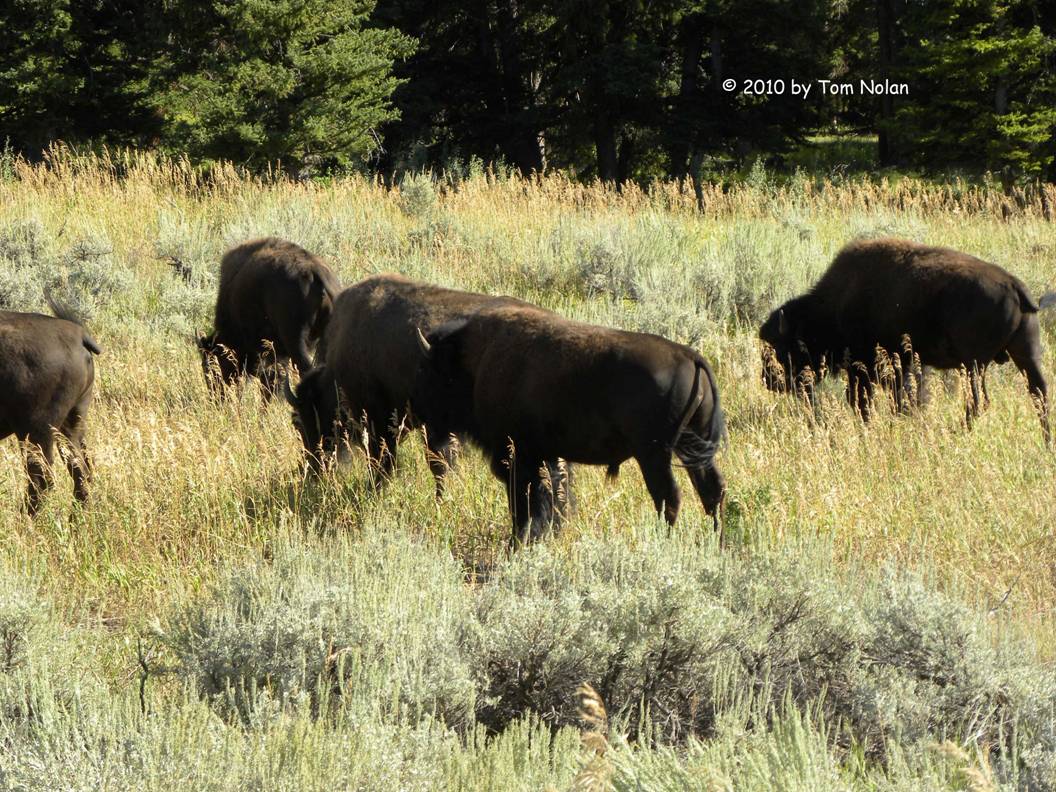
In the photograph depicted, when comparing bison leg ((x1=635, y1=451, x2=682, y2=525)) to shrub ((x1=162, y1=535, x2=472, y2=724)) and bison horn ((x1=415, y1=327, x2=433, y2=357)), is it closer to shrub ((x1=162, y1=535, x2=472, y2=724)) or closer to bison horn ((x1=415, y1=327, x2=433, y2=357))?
shrub ((x1=162, y1=535, x2=472, y2=724))

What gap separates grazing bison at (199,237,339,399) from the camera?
29.2 feet

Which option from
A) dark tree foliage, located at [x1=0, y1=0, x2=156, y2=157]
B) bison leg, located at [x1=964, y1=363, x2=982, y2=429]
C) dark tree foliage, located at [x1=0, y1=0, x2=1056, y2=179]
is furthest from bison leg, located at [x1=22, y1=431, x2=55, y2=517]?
dark tree foliage, located at [x1=0, y1=0, x2=156, y2=157]

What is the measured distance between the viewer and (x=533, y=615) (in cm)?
393

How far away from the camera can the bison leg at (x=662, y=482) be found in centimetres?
501

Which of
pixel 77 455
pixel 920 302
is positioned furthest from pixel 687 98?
pixel 77 455

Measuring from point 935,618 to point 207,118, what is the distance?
19502mm

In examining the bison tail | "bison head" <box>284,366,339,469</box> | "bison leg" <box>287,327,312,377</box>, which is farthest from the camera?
"bison leg" <box>287,327,312,377</box>

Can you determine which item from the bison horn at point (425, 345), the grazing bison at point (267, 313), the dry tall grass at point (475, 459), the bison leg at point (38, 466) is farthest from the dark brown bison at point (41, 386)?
the grazing bison at point (267, 313)

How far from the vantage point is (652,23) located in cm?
2811

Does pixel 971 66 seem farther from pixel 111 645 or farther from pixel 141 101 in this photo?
pixel 111 645

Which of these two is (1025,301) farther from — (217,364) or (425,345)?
(217,364)

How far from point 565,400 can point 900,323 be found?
387 cm

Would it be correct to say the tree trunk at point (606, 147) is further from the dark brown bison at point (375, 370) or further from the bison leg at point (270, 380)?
the dark brown bison at point (375, 370)

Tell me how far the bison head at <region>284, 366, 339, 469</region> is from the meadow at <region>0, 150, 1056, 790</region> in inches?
9.5
